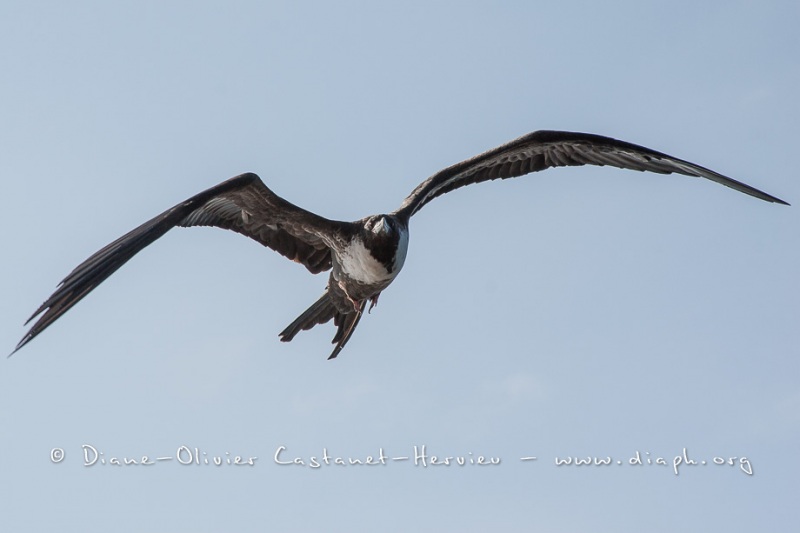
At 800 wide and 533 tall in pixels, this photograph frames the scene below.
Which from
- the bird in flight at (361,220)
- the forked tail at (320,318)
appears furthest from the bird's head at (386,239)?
the forked tail at (320,318)

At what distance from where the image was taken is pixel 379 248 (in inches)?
414

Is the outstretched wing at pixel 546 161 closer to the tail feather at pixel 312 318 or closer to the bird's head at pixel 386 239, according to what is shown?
the bird's head at pixel 386 239

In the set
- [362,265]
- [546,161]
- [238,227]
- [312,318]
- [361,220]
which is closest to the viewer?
[362,265]

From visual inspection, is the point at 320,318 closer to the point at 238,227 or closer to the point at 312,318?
the point at 312,318

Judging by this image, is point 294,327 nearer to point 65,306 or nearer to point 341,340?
point 341,340

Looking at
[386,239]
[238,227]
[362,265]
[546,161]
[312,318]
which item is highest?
[546,161]

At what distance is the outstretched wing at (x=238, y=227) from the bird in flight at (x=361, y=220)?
11mm

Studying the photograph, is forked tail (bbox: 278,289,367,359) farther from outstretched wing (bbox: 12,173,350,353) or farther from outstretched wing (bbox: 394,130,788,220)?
outstretched wing (bbox: 394,130,788,220)

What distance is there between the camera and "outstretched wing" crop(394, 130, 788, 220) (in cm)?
1152

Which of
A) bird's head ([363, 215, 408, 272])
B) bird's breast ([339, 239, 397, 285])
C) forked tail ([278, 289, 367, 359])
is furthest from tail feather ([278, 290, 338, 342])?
bird's head ([363, 215, 408, 272])

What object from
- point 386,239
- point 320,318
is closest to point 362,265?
point 386,239

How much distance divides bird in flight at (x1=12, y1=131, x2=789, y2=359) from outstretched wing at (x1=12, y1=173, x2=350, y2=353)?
0.4 inches

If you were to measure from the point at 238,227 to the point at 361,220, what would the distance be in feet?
4.58

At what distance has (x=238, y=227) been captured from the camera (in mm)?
11477
